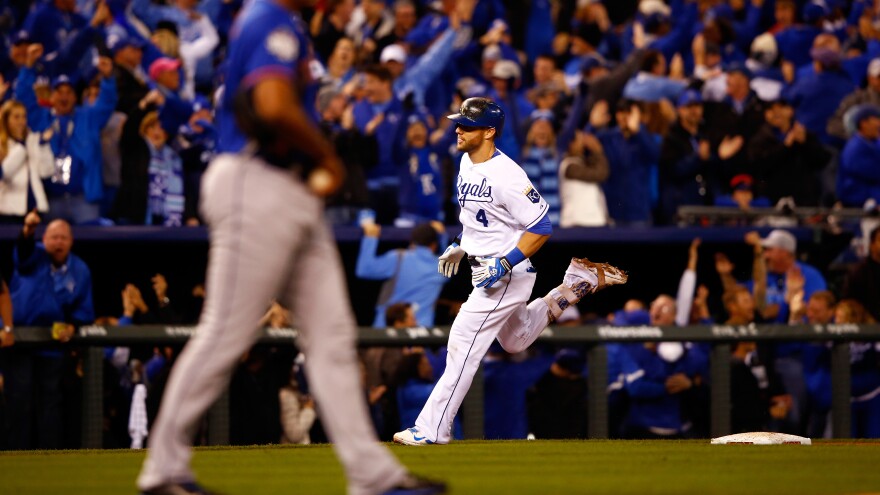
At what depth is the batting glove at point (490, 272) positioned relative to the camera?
8469 millimetres

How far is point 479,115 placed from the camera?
870 centimetres

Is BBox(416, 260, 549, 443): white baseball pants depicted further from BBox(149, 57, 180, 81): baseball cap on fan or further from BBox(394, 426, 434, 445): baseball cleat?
BBox(149, 57, 180, 81): baseball cap on fan

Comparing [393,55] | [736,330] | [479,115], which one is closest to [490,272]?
[479,115]

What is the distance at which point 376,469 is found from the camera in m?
5.20

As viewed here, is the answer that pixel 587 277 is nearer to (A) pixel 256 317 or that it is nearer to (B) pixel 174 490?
(A) pixel 256 317

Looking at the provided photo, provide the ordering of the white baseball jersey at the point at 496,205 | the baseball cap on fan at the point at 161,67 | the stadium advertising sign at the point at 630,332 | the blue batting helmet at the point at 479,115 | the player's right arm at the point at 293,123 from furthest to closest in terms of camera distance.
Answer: the baseball cap on fan at the point at 161,67
the stadium advertising sign at the point at 630,332
the blue batting helmet at the point at 479,115
the white baseball jersey at the point at 496,205
the player's right arm at the point at 293,123

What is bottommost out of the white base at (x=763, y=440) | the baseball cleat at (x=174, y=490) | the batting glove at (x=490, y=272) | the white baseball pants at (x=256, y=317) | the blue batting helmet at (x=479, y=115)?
the baseball cleat at (x=174, y=490)

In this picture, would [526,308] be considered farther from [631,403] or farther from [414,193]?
[414,193]

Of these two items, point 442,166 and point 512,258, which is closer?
point 512,258

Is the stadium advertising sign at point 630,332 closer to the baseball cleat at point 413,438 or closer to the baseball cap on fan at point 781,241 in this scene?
the baseball cap on fan at point 781,241

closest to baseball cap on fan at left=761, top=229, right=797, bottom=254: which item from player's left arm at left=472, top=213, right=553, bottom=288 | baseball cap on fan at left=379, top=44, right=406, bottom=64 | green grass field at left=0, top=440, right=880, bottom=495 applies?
green grass field at left=0, top=440, right=880, bottom=495

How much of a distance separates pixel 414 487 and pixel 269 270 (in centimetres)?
95

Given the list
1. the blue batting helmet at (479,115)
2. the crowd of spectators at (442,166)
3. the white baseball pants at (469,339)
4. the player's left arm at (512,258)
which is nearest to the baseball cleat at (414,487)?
the white baseball pants at (469,339)

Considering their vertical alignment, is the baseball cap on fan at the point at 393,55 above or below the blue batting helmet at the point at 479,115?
above
